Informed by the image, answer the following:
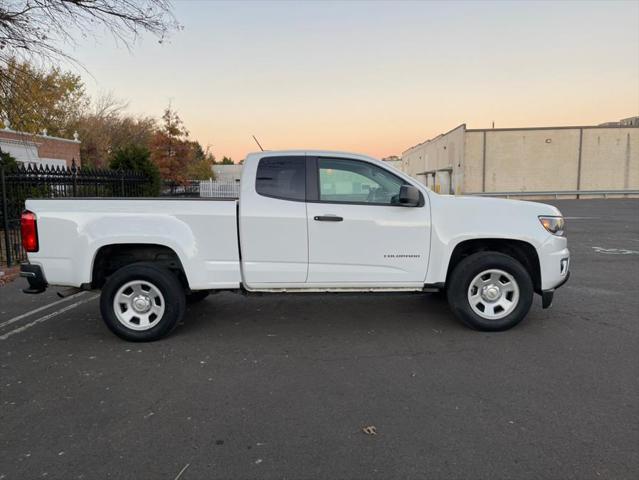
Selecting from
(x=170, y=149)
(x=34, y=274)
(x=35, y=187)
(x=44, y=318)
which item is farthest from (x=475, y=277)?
(x=170, y=149)

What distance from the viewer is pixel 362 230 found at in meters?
5.02

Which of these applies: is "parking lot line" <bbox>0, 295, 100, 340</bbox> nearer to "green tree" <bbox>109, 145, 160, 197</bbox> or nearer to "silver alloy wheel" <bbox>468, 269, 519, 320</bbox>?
"silver alloy wheel" <bbox>468, 269, 519, 320</bbox>

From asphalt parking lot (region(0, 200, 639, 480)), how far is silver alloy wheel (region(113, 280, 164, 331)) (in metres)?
0.25

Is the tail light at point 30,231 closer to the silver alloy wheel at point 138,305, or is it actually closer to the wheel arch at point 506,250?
the silver alloy wheel at point 138,305

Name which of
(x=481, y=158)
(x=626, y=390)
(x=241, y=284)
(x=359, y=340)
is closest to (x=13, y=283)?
(x=241, y=284)

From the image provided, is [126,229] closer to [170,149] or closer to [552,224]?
[552,224]

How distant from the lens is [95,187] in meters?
12.3

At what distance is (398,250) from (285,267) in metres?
1.24

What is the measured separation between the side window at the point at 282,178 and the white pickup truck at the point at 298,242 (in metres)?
0.01

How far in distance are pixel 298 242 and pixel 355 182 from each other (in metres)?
0.92

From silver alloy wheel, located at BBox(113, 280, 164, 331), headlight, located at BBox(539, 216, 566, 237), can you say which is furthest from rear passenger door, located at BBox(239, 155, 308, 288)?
headlight, located at BBox(539, 216, 566, 237)

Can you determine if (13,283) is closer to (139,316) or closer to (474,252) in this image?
(139,316)

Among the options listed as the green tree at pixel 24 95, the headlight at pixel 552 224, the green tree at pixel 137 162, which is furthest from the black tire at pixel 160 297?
the green tree at pixel 137 162

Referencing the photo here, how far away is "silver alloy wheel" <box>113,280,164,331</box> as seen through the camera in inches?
197
